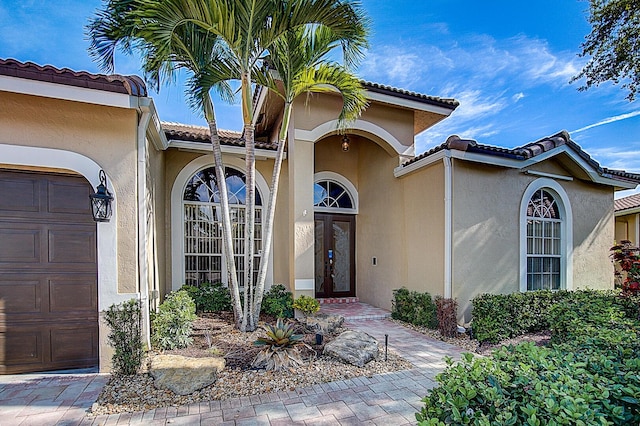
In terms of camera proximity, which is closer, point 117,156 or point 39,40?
point 117,156

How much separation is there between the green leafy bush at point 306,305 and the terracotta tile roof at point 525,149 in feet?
15.9

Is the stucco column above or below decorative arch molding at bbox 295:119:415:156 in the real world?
below

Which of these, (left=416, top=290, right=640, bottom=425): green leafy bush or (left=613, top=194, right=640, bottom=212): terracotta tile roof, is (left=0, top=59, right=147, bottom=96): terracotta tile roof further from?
(left=613, top=194, right=640, bottom=212): terracotta tile roof

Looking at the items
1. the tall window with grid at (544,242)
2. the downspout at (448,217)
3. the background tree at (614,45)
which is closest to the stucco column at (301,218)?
the downspout at (448,217)

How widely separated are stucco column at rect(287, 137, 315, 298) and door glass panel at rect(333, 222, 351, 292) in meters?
2.90

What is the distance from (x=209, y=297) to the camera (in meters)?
8.30

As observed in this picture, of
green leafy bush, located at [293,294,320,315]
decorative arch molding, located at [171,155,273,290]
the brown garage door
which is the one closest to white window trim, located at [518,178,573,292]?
green leafy bush, located at [293,294,320,315]

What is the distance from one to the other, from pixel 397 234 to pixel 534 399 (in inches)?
302

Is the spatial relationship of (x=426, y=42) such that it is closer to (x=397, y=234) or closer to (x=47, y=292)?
(x=397, y=234)

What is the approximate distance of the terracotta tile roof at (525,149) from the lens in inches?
293

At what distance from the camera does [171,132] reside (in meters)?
7.95

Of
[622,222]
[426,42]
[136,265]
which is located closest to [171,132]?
[136,265]

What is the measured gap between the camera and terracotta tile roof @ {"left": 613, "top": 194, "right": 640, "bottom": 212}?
14.5m

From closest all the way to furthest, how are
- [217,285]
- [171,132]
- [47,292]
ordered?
[47,292] < [171,132] < [217,285]
